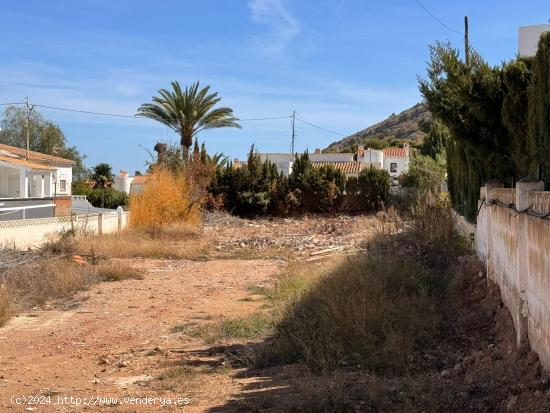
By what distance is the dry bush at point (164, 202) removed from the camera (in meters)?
25.9

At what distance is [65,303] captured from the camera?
12398 millimetres

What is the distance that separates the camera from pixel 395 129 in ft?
358

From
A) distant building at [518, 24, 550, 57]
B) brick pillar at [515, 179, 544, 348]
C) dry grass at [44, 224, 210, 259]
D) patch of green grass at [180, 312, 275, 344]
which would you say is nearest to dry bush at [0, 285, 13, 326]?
patch of green grass at [180, 312, 275, 344]

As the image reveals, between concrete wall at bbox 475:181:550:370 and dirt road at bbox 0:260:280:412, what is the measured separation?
3.02 metres

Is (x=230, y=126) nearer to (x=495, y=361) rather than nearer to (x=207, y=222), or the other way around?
(x=207, y=222)

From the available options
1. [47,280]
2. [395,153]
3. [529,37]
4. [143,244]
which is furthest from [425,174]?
[395,153]

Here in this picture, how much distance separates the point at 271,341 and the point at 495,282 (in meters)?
3.39

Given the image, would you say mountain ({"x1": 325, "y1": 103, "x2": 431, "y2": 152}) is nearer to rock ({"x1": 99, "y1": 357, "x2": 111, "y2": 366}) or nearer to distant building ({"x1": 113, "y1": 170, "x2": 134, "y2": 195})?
distant building ({"x1": 113, "y1": 170, "x2": 134, "y2": 195})

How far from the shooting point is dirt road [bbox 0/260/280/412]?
596 centimetres

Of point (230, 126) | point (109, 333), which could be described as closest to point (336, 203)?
point (230, 126)

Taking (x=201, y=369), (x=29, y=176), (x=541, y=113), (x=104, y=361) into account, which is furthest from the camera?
(x=29, y=176)

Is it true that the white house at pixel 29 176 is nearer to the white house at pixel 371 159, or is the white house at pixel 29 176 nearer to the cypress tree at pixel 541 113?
the white house at pixel 371 159

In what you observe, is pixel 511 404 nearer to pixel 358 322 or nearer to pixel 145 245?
pixel 358 322

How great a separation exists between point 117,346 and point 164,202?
18323 millimetres
